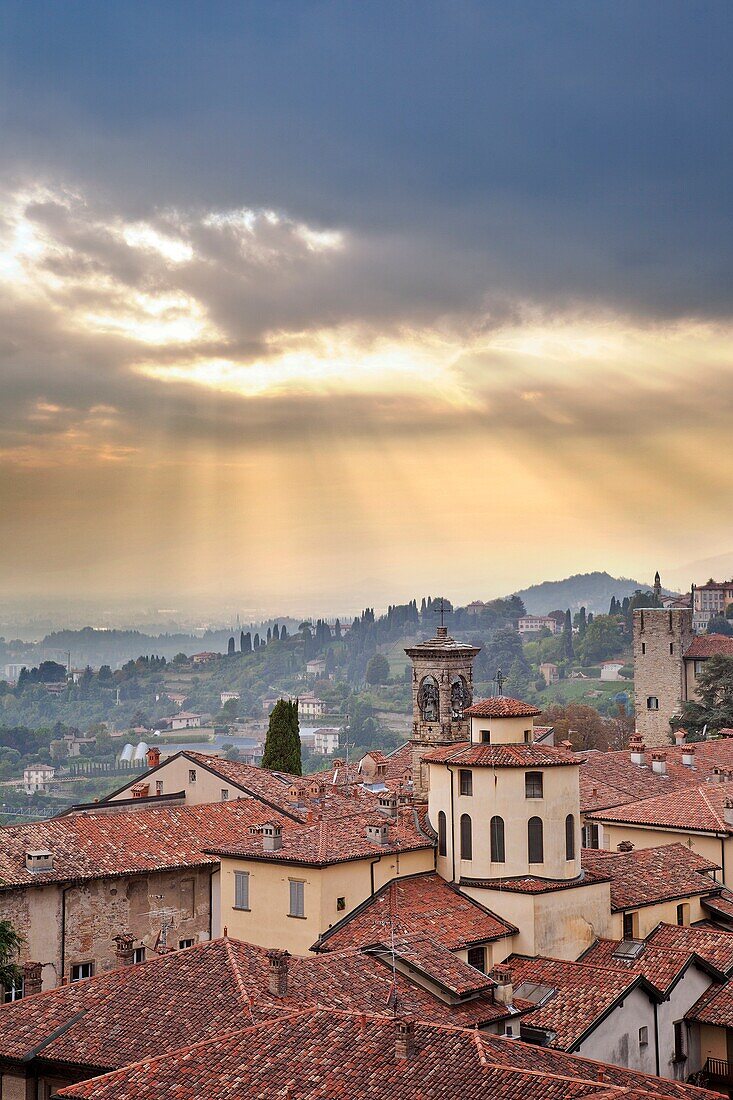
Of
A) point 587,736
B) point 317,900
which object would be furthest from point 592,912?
point 587,736

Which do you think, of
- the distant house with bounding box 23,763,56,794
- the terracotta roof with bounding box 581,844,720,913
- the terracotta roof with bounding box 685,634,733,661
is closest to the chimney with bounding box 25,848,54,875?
the terracotta roof with bounding box 581,844,720,913

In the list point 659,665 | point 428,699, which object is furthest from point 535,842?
point 659,665

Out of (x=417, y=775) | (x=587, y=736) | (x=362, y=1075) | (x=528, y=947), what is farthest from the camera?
(x=587, y=736)

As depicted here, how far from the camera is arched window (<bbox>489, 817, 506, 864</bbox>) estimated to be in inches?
1247

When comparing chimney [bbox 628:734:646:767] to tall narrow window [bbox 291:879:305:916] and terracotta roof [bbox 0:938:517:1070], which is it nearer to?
tall narrow window [bbox 291:879:305:916]

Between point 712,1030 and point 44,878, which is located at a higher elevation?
point 44,878

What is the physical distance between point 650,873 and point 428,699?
Answer: 10774 millimetres

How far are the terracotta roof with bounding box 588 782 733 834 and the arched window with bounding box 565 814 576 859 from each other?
7.93m

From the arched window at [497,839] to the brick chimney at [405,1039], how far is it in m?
12.2

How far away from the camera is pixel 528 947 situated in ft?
99.7

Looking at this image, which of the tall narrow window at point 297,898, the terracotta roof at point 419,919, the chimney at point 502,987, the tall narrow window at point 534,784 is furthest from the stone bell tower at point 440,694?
the chimney at point 502,987

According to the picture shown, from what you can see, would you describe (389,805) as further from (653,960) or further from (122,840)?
(653,960)

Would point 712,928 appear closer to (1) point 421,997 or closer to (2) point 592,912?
(2) point 592,912

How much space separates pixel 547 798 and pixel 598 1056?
7.37 metres
